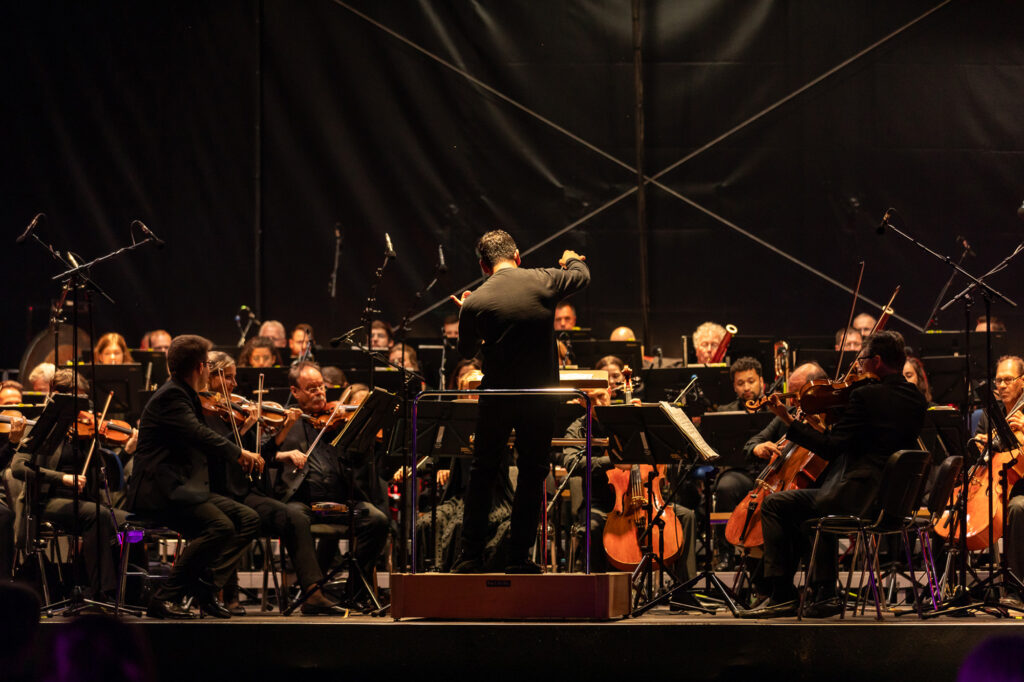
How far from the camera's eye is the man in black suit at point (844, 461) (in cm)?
589

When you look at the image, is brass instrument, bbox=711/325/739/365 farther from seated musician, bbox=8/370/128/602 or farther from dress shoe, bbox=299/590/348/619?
seated musician, bbox=8/370/128/602

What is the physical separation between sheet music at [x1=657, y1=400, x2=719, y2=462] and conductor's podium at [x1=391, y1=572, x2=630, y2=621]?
3.08 ft

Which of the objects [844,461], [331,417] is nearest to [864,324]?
[844,461]

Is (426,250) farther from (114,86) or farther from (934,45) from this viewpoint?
(934,45)

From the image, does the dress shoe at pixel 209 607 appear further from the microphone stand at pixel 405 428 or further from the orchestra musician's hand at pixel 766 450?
the orchestra musician's hand at pixel 766 450

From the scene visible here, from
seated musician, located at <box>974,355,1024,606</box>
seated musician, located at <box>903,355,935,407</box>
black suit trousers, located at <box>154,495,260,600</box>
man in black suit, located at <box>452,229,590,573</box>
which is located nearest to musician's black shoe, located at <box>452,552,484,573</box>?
man in black suit, located at <box>452,229,590,573</box>

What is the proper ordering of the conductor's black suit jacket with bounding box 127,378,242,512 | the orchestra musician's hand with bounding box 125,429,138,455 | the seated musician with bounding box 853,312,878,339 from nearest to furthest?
the conductor's black suit jacket with bounding box 127,378,242,512 < the orchestra musician's hand with bounding box 125,429,138,455 < the seated musician with bounding box 853,312,878,339

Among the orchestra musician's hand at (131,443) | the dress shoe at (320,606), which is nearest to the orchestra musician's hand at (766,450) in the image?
the dress shoe at (320,606)

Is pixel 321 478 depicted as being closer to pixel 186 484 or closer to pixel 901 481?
pixel 186 484

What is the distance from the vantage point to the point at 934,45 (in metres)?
11.2

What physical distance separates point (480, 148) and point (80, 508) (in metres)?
5.62

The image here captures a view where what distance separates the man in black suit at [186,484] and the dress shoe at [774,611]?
258 centimetres

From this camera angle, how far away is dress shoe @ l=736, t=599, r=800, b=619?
19.1 feet

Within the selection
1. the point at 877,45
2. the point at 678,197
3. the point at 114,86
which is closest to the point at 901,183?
the point at 877,45
